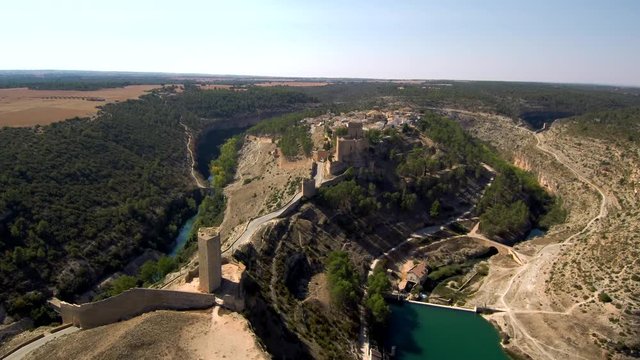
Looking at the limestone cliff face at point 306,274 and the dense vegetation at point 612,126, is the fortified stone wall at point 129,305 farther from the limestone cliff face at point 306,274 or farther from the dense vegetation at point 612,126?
the dense vegetation at point 612,126

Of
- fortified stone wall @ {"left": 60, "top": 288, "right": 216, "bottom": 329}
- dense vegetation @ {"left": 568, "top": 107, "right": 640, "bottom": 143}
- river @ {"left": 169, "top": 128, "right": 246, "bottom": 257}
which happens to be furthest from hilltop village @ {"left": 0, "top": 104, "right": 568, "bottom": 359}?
dense vegetation @ {"left": 568, "top": 107, "right": 640, "bottom": 143}

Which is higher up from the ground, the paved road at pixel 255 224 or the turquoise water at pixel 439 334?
the paved road at pixel 255 224

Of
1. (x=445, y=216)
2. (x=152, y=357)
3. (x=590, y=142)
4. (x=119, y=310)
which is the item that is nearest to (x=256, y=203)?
(x=445, y=216)

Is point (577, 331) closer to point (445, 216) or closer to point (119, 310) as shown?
point (445, 216)

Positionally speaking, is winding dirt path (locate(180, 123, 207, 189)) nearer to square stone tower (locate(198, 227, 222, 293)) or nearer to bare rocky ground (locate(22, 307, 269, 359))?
square stone tower (locate(198, 227, 222, 293))

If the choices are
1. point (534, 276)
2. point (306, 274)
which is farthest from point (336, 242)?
point (534, 276)

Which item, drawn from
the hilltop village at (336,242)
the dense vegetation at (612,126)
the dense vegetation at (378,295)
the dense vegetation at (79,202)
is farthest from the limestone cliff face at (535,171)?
the dense vegetation at (79,202)
